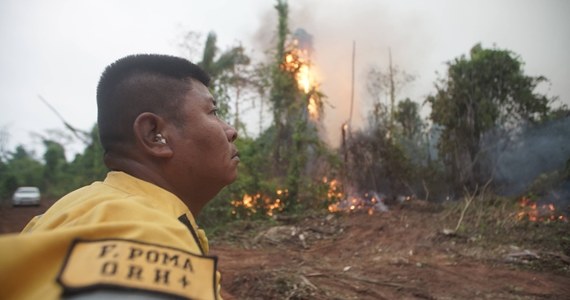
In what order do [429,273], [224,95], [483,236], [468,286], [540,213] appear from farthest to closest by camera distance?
[224,95]
[540,213]
[483,236]
[429,273]
[468,286]

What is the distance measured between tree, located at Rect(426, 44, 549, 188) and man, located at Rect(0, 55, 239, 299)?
15027 millimetres

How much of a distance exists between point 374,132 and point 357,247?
6.97 metres

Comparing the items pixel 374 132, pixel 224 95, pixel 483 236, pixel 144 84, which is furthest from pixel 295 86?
pixel 144 84

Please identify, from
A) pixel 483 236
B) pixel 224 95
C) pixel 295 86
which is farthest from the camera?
pixel 295 86

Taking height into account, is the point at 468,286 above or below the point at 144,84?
below

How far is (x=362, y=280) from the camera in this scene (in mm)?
5570

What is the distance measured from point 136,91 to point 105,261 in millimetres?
806

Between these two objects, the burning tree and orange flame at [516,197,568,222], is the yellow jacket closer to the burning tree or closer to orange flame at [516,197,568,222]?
orange flame at [516,197,568,222]

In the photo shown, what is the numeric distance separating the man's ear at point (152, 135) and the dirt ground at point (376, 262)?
12.4ft

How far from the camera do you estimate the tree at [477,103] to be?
14.9m

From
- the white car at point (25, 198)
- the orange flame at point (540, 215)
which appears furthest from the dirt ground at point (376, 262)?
the white car at point (25, 198)

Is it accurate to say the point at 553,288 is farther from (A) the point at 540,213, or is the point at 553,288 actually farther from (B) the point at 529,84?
(B) the point at 529,84

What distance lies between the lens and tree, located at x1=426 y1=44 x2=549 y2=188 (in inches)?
588

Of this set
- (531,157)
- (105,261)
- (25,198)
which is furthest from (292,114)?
(25,198)
